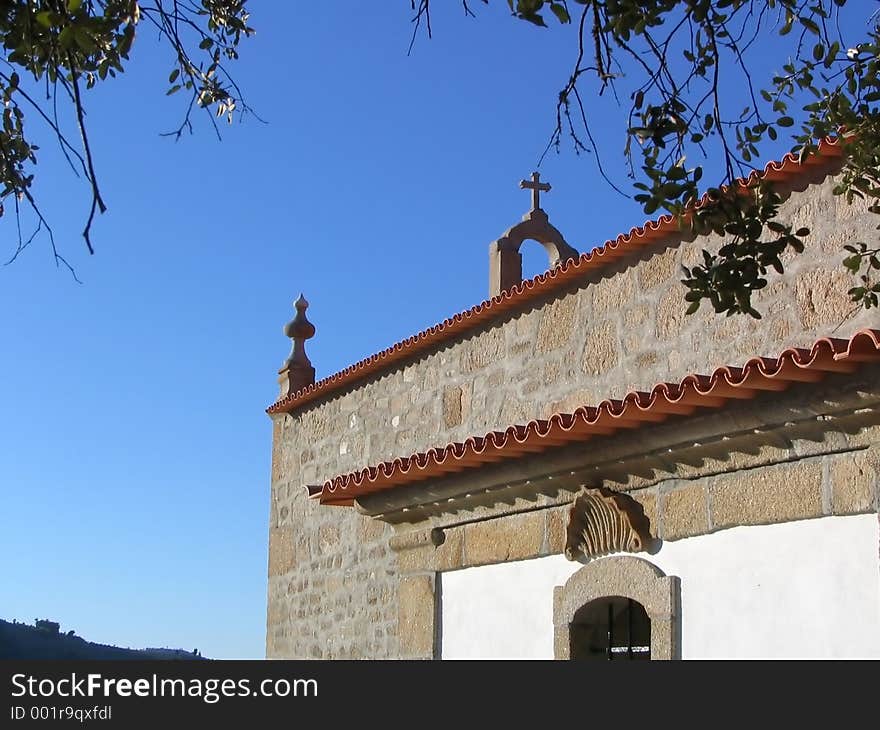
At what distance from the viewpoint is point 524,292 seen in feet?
30.1

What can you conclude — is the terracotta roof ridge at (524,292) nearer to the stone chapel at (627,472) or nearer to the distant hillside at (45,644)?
the stone chapel at (627,472)

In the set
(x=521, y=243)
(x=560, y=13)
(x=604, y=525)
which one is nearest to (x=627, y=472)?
(x=604, y=525)

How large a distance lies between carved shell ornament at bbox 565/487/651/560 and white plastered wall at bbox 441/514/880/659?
0.36 ft

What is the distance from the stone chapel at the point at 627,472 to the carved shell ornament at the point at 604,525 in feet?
0.03

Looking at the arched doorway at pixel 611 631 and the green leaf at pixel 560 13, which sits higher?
the green leaf at pixel 560 13

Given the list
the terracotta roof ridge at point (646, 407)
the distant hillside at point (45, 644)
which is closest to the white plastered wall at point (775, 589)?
the terracotta roof ridge at point (646, 407)

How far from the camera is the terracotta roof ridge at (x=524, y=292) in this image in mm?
7059

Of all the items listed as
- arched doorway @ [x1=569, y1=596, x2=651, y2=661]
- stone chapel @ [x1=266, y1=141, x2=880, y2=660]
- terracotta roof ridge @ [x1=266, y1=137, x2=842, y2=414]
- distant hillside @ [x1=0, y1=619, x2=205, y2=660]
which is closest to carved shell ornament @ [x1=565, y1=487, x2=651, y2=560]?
stone chapel @ [x1=266, y1=141, x2=880, y2=660]

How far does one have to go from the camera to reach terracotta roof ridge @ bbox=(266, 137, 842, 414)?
7.06 metres

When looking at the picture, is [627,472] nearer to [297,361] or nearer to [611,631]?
[611,631]

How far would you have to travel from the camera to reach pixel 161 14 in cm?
381

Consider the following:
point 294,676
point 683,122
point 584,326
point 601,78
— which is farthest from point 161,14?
point 584,326

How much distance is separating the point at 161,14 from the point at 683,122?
1623 mm

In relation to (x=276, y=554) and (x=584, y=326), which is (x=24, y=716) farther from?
(x=276, y=554)
